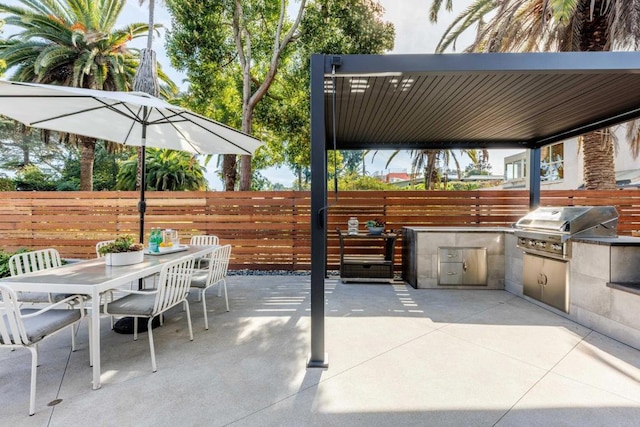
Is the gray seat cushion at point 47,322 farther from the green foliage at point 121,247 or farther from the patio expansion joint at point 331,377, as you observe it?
the patio expansion joint at point 331,377

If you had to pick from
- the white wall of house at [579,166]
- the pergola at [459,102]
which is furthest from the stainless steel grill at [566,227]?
the white wall of house at [579,166]

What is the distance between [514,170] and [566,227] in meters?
15.0

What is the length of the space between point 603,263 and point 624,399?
1.51m

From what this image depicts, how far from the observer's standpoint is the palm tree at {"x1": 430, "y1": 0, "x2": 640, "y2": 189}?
439 cm

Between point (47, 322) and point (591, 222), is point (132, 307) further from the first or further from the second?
point (591, 222)

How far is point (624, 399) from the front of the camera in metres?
1.99

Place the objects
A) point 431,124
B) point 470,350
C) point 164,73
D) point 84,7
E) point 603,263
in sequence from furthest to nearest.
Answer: point 164,73, point 84,7, point 431,124, point 603,263, point 470,350

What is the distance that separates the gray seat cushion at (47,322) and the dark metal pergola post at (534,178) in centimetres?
645

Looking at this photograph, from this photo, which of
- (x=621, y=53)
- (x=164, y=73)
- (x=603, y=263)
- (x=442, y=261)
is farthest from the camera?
(x=164, y=73)

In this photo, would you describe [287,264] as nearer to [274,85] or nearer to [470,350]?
[470,350]

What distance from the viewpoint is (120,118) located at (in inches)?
136

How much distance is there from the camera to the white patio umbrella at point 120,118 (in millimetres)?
2623

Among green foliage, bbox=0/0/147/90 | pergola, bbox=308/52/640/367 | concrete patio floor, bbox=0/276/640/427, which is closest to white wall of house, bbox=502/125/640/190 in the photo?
pergola, bbox=308/52/640/367

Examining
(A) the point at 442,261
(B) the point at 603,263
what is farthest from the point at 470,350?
(A) the point at 442,261
